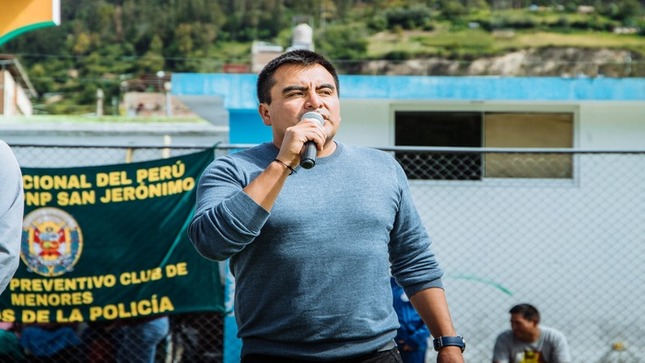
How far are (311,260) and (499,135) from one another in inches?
330

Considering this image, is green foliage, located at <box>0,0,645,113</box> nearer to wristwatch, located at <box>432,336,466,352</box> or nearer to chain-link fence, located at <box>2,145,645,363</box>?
chain-link fence, located at <box>2,145,645,363</box>

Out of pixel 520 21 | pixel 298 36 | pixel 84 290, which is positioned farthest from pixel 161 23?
pixel 84 290

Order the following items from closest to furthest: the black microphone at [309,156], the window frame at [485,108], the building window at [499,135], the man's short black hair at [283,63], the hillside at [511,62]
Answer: the black microphone at [309,156] → the man's short black hair at [283,63] → the building window at [499,135] → the window frame at [485,108] → the hillside at [511,62]

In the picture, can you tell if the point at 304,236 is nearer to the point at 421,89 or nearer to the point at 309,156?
the point at 309,156

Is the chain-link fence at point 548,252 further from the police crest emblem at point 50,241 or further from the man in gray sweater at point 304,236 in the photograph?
the man in gray sweater at point 304,236

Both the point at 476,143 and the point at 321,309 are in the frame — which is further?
the point at 476,143

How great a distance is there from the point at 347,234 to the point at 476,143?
26.9ft

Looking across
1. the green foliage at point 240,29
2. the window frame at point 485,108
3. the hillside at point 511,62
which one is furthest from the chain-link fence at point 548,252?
the green foliage at point 240,29

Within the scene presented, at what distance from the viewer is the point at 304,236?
110 inches

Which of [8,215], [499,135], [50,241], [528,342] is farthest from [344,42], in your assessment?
[8,215]

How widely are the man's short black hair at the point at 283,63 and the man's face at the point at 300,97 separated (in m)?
0.02

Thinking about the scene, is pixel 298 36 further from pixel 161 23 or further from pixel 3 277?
pixel 161 23

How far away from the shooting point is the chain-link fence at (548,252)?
9094mm

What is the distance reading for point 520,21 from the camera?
327 ft
